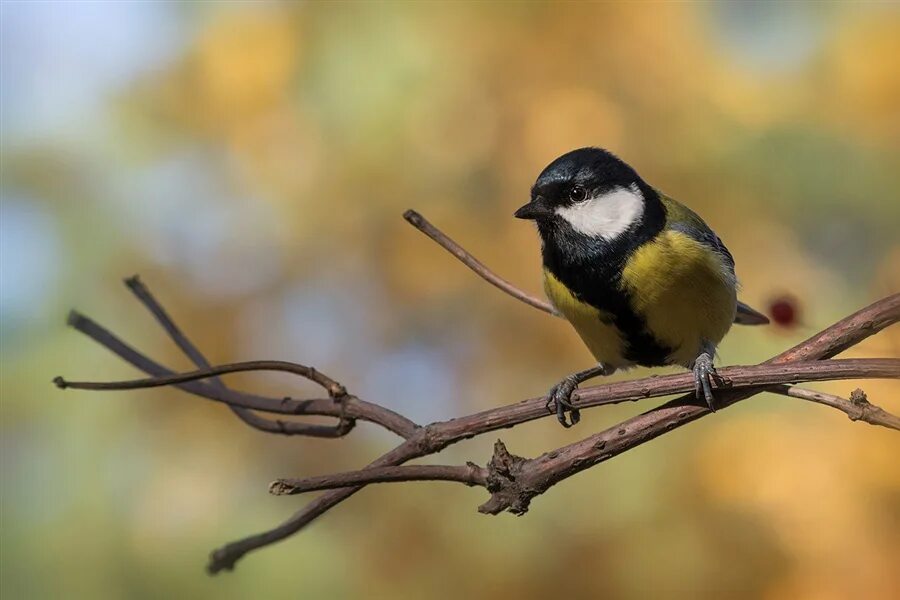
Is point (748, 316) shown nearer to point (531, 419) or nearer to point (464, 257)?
point (464, 257)

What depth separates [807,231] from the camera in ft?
5.41

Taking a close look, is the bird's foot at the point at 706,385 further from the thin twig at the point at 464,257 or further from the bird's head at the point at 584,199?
the bird's head at the point at 584,199

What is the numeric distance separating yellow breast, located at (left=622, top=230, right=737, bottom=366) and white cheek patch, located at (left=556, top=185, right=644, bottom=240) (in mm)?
38

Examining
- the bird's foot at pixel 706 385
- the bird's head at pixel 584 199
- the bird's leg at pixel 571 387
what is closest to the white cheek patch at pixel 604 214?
the bird's head at pixel 584 199

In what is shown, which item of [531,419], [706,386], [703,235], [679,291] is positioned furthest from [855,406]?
[703,235]

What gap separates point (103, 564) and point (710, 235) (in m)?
1.14

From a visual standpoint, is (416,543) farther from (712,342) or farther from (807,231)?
(807,231)

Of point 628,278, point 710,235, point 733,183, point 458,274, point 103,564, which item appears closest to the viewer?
point 628,278

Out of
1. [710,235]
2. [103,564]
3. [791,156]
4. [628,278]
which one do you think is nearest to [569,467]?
[628,278]

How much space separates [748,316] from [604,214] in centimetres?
31

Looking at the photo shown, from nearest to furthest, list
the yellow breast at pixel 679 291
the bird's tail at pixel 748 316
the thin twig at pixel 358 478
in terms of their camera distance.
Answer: the thin twig at pixel 358 478, the yellow breast at pixel 679 291, the bird's tail at pixel 748 316

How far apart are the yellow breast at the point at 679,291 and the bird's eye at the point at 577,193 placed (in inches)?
3.4

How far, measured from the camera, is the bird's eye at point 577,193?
1.00 metres

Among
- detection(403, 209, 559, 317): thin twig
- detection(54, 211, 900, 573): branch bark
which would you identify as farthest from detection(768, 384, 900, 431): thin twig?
detection(403, 209, 559, 317): thin twig
